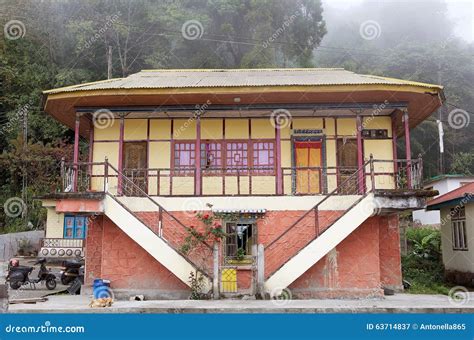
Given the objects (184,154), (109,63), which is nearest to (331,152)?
(184,154)

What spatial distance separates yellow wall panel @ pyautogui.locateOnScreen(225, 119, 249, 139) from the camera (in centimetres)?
1648

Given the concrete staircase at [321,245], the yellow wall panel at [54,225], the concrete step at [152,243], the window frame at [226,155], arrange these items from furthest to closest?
the yellow wall panel at [54,225], the window frame at [226,155], the concrete step at [152,243], the concrete staircase at [321,245]

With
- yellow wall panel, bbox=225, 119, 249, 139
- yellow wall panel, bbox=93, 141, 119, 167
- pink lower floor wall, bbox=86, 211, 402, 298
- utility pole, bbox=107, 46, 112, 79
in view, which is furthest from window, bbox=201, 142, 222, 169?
utility pole, bbox=107, 46, 112, 79

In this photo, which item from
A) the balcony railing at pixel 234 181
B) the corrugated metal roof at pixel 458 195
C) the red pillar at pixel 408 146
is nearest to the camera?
the red pillar at pixel 408 146

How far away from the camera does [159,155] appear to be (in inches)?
647

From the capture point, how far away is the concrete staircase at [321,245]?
12.7 m

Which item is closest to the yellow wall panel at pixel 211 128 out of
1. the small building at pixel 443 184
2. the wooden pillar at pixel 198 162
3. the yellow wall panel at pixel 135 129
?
the wooden pillar at pixel 198 162

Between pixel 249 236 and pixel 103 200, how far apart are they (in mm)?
4302

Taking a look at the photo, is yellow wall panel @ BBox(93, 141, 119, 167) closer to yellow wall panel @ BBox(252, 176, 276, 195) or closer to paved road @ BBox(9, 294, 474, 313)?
yellow wall panel @ BBox(252, 176, 276, 195)

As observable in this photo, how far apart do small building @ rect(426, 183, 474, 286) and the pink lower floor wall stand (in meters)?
4.55

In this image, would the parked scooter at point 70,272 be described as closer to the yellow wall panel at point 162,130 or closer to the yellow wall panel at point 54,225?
the yellow wall panel at point 162,130

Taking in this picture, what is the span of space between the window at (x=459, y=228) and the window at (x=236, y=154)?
320 inches

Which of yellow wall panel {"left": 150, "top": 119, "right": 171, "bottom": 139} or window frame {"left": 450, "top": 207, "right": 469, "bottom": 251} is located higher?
yellow wall panel {"left": 150, "top": 119, "right": 171, "bottom": 139}

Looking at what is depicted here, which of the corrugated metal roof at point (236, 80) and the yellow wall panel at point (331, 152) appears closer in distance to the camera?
the corrugated metal roof at point (236, 80)
